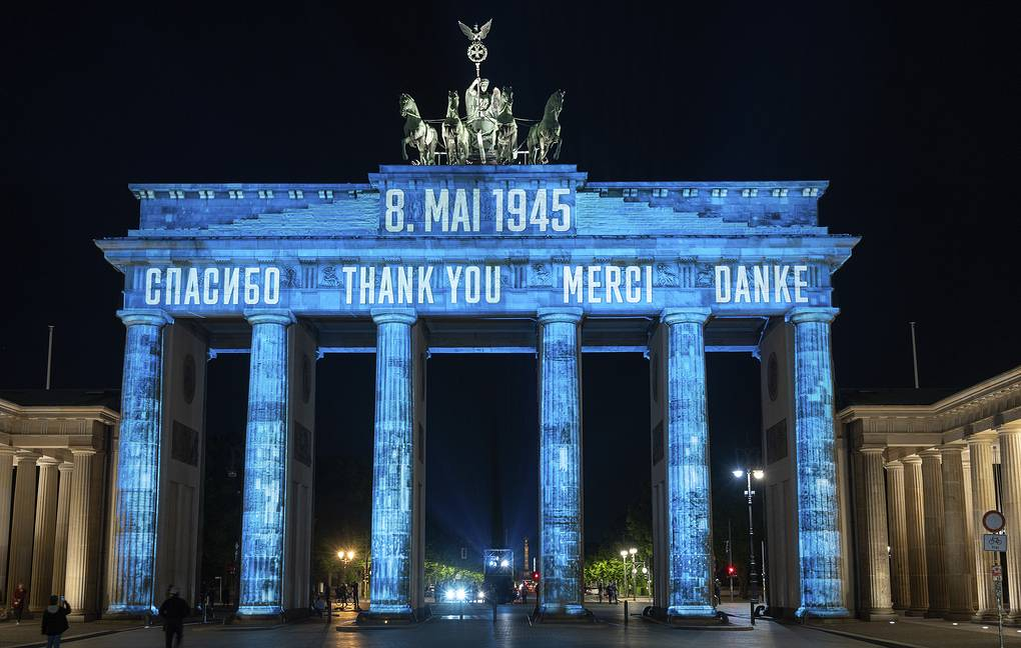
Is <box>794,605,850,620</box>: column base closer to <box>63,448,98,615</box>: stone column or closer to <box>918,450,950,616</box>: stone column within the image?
<box>918,450,950,616</box>: stone column

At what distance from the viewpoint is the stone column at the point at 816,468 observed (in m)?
48.7

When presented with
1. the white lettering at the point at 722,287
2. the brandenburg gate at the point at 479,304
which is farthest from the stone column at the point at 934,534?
the white lettering at the point at 722,287

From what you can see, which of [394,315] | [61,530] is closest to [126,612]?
[61,530]

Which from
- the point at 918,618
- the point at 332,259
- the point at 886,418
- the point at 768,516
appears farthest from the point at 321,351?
the point at 918,618

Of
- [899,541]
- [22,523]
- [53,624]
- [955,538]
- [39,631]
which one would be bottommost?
[39,631]

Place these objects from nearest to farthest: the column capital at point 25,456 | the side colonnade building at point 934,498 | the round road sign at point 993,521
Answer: the round road sign at point 993,521
the side colonnade building at point 934,498
the column capital at point 25,456

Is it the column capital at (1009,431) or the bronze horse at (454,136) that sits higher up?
the bronze horse at (454,136)

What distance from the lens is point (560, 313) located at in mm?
50406

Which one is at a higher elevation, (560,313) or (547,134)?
(547,134)

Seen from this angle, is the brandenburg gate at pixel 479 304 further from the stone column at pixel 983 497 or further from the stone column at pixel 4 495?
the stone column at pixel 4 495

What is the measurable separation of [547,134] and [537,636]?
21814mm

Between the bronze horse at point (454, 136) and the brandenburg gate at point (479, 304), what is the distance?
123 cm

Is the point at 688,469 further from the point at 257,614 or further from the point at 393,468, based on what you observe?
the point at 257,614

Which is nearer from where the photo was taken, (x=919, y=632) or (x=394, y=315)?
(x=919, y=632)
